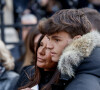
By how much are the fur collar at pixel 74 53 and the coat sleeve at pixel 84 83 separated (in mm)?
66

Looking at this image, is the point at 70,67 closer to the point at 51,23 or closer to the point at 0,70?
the point at 51,23

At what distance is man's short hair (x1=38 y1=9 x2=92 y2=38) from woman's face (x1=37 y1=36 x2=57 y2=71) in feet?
0.42

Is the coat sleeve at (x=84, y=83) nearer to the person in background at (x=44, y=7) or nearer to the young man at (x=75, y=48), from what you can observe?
the young man at (x=75, y=48)

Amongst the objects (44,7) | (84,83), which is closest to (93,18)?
(84,83)

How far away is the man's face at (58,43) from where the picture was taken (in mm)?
2320

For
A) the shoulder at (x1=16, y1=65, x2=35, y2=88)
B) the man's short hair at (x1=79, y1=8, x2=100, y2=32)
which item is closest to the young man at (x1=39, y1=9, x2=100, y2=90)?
the shoulder at (x1=16, y1=65, x2=35, y2=88)

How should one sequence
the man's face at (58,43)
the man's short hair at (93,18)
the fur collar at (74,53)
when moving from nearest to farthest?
the fur collar at (74,53) → the man's face at (58,43) → the man's short hair at (93,18)

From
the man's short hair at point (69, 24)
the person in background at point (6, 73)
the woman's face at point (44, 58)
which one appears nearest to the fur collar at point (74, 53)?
the man's short hair at point (69, 24)

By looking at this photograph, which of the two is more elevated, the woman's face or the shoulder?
the woman's face

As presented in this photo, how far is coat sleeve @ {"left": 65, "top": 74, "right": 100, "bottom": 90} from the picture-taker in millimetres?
2080

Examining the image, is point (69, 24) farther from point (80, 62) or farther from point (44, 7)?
point (44, 7)

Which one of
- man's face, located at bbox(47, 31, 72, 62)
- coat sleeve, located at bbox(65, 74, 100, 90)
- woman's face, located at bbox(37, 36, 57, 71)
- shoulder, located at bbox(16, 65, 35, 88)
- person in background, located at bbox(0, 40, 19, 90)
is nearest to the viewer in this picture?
coat sleeve, located at bbox(65, 74, 100, 90)

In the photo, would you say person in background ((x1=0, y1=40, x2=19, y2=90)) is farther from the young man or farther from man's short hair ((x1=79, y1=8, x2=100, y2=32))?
the young man

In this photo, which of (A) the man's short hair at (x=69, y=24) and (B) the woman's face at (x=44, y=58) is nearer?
(A) the man's short hair at (x=69, y=24)
